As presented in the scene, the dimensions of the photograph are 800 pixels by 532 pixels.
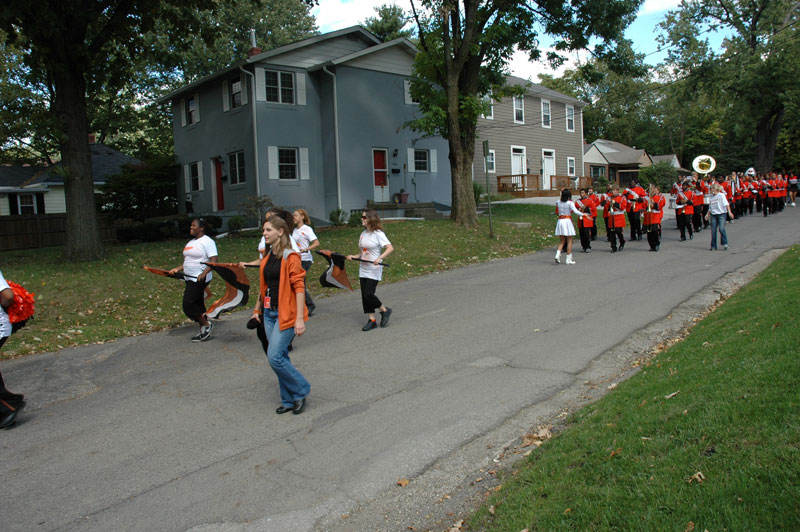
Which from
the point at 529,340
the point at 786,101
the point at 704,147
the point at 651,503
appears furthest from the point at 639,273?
the point at 704,147

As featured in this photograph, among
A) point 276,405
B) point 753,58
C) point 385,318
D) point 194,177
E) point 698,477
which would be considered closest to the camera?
point 698,477

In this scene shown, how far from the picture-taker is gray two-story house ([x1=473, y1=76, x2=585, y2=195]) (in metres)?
37.1

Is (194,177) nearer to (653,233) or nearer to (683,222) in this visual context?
(653,233)

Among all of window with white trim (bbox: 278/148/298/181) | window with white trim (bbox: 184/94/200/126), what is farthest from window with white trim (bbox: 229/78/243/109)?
window with white trim (bbox: 184/94/200/126)

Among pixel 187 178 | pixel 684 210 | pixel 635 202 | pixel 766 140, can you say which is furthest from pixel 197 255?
pixel 766 140

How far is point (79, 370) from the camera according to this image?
777 cm

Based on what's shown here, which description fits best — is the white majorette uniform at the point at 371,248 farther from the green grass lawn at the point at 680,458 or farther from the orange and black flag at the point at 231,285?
the green grass lawn at the point at 680,458

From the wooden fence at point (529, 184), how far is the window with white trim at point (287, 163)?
1524cm

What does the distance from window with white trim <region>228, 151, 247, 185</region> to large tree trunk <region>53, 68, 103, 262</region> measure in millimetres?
10485

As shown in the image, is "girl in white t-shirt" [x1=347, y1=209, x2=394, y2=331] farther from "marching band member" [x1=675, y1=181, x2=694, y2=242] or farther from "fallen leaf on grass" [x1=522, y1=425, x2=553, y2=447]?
"marching band member" [x1=675, y1=181, x2=694, y2=242]

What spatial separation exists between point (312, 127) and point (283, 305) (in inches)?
877

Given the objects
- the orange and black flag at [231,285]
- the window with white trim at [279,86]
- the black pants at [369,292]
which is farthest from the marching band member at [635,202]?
the window with white trim at [279,86]

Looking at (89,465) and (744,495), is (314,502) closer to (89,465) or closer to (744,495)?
(89,465)

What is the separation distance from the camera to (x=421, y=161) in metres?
30.1
